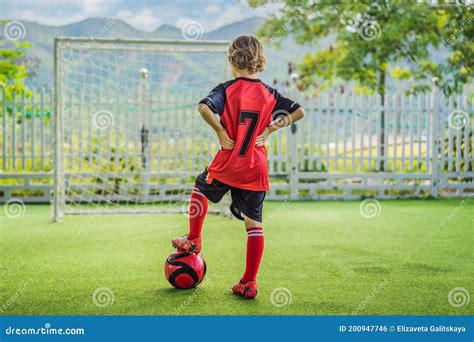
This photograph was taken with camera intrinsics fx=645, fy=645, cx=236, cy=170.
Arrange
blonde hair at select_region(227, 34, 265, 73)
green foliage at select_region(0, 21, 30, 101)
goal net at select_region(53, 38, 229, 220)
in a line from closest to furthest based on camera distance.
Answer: blonde hair at select_region(227, 34, 265, 73), goal net at select_region(53, 38, 229, 220), green foliage at select_region(0, 21, 30, 101)

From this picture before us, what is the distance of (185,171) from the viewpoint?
9.71 m

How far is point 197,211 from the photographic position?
3795 millimetres

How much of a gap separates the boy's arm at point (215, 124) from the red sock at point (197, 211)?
35 cm

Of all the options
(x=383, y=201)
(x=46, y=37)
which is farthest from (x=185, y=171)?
(x=46, y=37)

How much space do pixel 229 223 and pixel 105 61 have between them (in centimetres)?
254

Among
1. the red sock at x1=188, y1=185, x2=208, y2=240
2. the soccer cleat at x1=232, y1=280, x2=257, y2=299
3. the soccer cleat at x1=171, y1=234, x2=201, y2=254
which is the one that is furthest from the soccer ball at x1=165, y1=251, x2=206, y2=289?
the soccer cleat at x1=232, y1=280, x2=257, y2=299

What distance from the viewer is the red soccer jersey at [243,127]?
143 inches

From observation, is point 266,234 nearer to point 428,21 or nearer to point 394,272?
point 394,272

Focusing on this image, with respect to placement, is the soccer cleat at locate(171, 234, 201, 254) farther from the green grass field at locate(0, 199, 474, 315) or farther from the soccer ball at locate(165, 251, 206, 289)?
the green grass field at locate(0, 199, 474, 315)

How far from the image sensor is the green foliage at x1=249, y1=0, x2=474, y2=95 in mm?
13469

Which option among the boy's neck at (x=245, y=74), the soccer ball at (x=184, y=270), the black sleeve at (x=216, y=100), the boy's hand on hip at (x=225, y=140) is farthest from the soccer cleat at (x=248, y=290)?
the boy's neck at (x=245, y=74)

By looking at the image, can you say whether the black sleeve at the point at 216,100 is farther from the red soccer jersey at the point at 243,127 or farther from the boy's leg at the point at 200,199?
the boy's leg at the point at 200,199

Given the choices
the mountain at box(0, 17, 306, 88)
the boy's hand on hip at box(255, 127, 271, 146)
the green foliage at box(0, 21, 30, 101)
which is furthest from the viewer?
the mountain at box(0, 17, 306, 88)

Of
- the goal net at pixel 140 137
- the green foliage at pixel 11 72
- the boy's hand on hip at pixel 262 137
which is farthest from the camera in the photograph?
the green foliage at pixel 11 72
